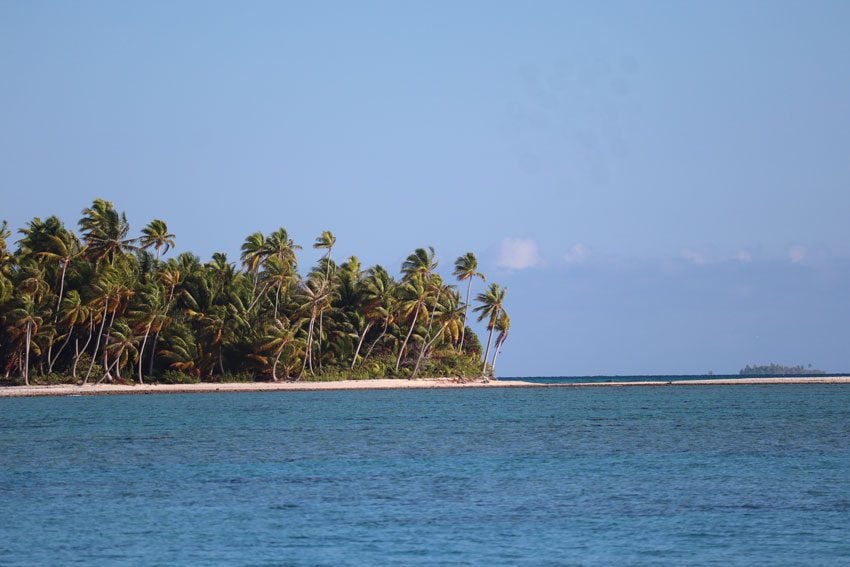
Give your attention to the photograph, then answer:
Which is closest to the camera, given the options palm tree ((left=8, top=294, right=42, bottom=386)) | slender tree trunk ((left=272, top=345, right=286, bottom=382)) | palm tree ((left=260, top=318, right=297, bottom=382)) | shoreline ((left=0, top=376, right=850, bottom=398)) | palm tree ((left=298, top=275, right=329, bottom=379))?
palm tree ((left=8, top=294, right=42, bottom=386))

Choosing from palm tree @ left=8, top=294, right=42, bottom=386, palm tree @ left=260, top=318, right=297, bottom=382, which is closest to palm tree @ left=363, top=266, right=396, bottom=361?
palm tree @ left=260, top=318, right=297, bottom=382

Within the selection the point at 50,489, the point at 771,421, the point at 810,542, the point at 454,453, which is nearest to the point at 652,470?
the point at 454,453

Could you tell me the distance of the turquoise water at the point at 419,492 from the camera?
2119 cm

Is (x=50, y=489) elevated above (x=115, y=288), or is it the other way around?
(x=115, y=288)

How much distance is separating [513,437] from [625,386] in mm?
93485

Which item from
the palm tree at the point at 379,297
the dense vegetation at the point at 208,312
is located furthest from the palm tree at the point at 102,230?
the palm tree at the point at 379,297

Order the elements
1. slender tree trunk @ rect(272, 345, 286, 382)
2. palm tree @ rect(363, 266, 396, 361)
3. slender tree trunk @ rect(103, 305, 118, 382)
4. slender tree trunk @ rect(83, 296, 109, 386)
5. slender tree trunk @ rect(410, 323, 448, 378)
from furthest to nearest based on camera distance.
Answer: slender tree trunk @ rect(410, 323, 448, 378)
palm tree @ rect(363, 266, 396, 361)
slender tree trunk @ rect(272, 345, 286, 382)
slender tree trunk @ rect(103, 305, 118, 382)
slender tree trunk @ rect(83, 296, 109, 386)

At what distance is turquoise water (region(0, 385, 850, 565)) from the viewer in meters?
21.2

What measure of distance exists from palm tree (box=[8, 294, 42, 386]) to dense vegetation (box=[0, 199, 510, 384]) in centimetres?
11

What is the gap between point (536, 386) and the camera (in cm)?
13425

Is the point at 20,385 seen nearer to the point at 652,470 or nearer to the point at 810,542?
the point at 652,470

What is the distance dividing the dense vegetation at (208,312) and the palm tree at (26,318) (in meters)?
0.11

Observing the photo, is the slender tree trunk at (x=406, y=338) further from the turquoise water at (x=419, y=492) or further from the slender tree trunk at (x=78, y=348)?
the turquoise water at (x=419, y=492)

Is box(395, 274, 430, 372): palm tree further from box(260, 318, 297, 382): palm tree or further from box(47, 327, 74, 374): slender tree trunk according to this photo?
box(47, 327, 74, 374): slender tree trunk
